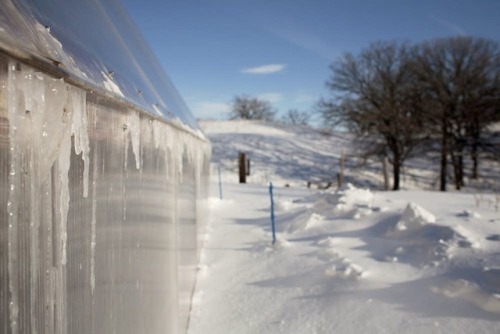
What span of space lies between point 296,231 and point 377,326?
2924 mm

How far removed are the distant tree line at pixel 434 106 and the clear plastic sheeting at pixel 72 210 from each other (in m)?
21.0

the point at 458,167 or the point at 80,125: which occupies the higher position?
the point at 80,125

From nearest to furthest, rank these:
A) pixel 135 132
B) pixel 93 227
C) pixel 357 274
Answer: pixel 93 227 → pixel 135 132 → pixel 357 274

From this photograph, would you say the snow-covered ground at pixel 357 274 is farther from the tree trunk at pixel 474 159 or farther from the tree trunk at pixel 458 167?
the tree trunk at pixel 474 159

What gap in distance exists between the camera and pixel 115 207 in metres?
1.34

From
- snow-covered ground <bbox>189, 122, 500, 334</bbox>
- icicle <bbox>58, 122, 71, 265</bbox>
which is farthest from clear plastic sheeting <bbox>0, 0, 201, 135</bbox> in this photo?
snow-covered ground <bbox>189, 122, 500, 334</bbox>

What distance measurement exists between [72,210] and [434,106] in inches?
922

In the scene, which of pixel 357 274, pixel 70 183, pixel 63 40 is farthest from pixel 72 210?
pixel 357 274

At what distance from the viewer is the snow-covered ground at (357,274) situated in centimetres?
314

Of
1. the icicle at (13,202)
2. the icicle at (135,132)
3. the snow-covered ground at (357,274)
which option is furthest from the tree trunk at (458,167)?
the icicle at (13,202)

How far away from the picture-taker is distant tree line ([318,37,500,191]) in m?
20.9

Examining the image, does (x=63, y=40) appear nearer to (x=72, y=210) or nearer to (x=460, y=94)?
(x=72, y=210)

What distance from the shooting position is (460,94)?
2127 centimetres

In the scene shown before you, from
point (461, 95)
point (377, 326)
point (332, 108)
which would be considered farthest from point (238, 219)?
point (461, 95)
